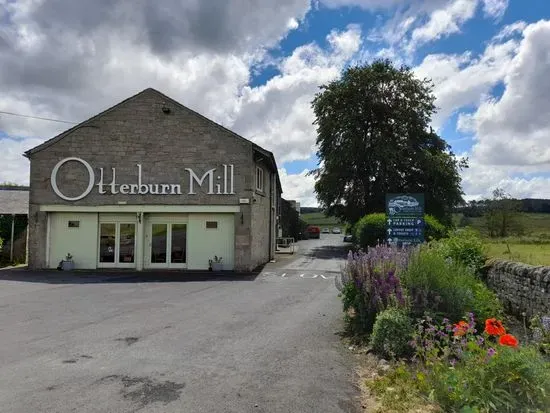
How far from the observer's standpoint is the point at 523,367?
3.79m

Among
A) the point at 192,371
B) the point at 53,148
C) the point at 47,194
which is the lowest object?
the point at 192,371

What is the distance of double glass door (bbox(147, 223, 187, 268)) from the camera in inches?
792

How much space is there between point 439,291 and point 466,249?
4.33m

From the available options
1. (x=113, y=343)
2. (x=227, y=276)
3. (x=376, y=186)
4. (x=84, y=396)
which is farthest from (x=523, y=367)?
(x=376, y=186)

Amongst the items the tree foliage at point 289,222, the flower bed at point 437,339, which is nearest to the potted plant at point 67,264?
Answer: the flower bed at point 437,339

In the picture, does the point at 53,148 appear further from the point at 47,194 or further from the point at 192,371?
the point at 192,371

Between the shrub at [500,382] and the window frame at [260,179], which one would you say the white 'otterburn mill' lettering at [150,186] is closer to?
the window frame at [260,179]

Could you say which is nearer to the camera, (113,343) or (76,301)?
(113,343)

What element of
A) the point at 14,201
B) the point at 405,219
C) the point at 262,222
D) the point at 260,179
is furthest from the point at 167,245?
the point at 14,201

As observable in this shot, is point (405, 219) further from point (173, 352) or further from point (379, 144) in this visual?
point (379, 144)

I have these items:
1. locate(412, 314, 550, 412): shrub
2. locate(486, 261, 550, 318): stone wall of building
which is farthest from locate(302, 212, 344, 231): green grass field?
locate(412, 314, 550, 412): shrub

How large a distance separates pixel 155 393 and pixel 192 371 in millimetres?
855

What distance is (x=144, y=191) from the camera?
19.8m

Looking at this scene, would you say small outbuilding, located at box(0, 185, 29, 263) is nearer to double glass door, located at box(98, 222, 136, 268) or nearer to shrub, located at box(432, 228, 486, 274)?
double glass door, located at box(98, 222, 136, 268)
